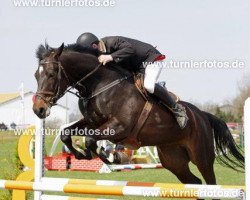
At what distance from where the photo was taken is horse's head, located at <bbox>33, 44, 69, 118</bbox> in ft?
14.9

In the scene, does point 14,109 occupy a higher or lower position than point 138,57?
lower

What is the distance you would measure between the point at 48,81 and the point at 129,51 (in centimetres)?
88

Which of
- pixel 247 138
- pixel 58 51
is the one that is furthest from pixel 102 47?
pixel 247 138

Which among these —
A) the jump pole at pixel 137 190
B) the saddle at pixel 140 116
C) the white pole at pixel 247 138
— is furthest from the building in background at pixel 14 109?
the white pole at pixel 247 138

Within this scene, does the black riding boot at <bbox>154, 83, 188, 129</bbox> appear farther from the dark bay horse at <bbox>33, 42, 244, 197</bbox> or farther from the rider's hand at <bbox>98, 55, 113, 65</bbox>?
the rider's hand at <bbox>98, 55, 113, 65</bbox>

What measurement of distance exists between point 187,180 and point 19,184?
237 cm

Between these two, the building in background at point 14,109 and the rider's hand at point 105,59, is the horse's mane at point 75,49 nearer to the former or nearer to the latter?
the rider's hand at point 105,59

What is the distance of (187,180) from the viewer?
585 cm

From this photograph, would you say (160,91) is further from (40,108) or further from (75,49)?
(40,108)

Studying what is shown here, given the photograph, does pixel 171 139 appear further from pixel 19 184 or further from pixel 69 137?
pixel 19 184

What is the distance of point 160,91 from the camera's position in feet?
17.3

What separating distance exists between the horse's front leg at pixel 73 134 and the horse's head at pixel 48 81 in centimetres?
36

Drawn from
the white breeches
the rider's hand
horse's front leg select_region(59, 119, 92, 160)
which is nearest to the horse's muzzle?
horse's front leg select_region(59, 119, 92, 160)

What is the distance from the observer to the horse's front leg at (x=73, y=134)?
15.8ft
